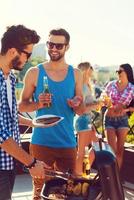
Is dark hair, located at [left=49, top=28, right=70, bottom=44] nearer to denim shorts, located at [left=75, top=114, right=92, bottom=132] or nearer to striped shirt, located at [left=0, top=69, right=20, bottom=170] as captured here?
striped shirt, located at [left=0, top=69, right=20, bottom=170]

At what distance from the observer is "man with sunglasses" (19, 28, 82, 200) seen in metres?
4.32

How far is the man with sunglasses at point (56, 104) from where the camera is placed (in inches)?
170

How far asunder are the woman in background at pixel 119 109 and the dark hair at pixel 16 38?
438 cm

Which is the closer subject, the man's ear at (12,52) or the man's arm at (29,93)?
the man's ear at (12,52)

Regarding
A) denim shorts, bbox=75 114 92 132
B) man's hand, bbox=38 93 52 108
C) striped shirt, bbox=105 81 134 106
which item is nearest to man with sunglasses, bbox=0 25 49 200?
man's hand, bbox=38 93 52 108

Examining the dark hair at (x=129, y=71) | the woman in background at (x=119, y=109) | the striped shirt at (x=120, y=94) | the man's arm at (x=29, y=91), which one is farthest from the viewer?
the dark hair at (x=129, y=71)

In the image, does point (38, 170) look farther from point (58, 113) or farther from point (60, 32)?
point (60, 32)

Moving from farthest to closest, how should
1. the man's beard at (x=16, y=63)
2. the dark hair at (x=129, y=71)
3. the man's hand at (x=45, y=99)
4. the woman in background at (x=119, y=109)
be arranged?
the dark hair at (x=129, y=71)
the woman in background at (x=119, y=109)
the man's hand at (x=45, y=99)
the man's beard at (x=16, y=63)

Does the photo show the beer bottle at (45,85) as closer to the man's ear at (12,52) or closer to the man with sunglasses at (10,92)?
the man with sunglasses at (10,92)

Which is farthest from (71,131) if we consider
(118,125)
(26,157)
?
(118,125)

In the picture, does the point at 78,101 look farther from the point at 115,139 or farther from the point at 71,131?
the point at 115,139

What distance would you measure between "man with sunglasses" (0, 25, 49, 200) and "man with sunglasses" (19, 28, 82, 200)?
0.95 meters

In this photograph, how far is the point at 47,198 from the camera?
3117mm

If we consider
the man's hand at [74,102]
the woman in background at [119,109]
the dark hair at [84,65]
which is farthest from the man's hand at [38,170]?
the dark hair at [84,65]
